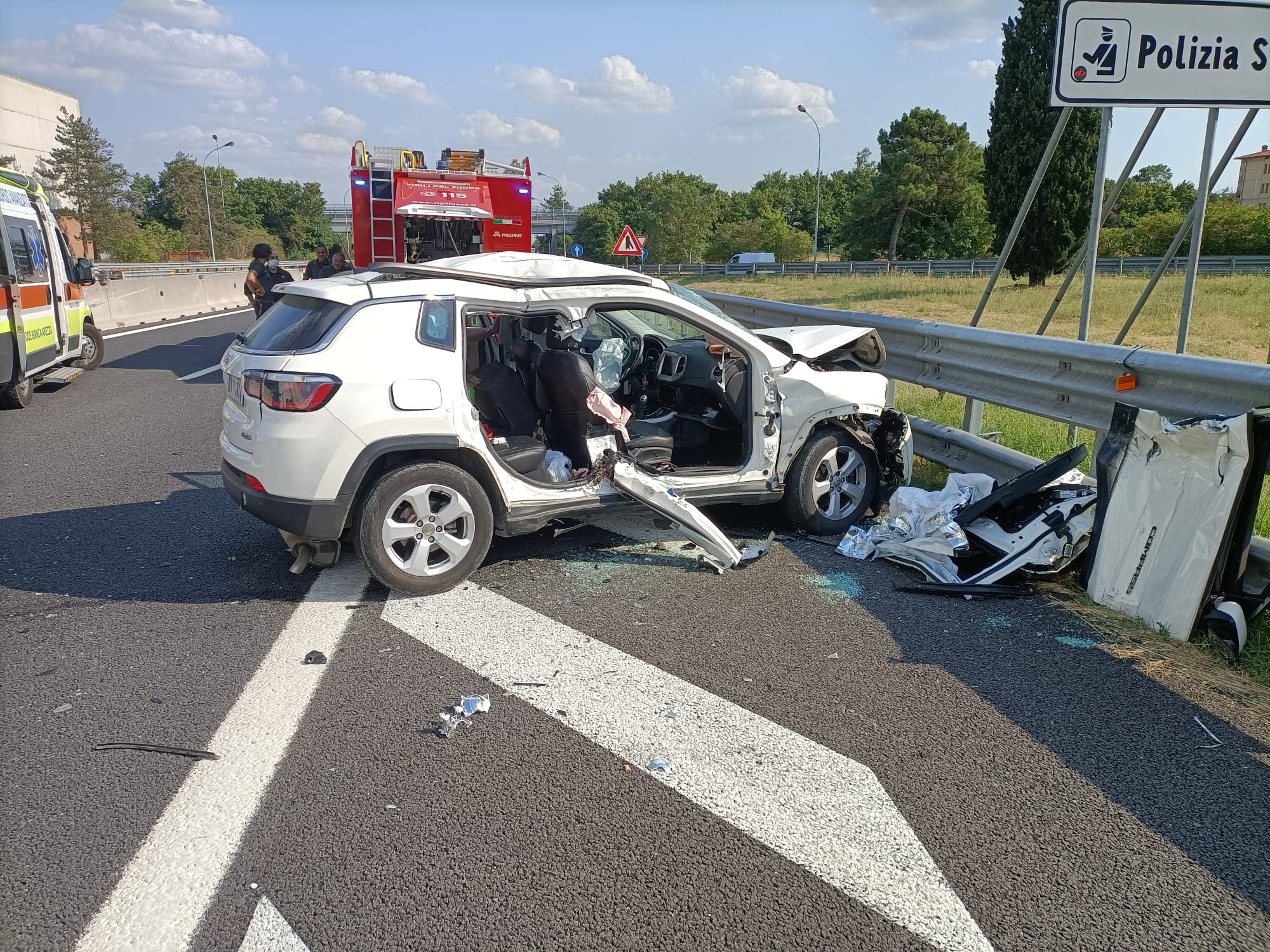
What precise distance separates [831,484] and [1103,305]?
1962cm

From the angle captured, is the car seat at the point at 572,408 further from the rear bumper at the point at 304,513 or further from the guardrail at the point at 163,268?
the guardrail at the point at 163,268

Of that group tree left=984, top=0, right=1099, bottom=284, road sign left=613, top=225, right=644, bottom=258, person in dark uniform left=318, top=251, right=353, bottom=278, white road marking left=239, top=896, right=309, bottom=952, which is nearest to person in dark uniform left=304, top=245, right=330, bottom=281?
person in dark uniform left=318, top=251, right=353, bottom=278

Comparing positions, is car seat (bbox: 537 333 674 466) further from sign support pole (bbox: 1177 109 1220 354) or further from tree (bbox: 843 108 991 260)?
tree (bbox: 843 108 991 260)

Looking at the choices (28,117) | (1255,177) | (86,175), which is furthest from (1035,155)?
(28,117)

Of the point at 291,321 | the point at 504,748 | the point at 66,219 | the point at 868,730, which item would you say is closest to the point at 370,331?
the point at 291,321

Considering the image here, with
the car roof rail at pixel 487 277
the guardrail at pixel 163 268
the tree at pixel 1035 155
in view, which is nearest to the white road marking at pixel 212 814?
the car roof rail at pixel 487 277

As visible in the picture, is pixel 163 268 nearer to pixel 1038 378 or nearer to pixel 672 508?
pixel 672 508

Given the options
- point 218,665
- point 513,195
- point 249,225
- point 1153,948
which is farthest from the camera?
point 249,225

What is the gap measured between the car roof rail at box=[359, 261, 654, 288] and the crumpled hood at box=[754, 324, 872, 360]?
1332 mm

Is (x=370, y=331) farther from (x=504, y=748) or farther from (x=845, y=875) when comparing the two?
(x=845, y=875)

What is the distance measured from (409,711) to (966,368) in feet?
16.0

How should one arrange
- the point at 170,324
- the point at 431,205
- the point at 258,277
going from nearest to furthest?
1. the point at 258,277
2. the point at 431,205
3. the point at 170,324

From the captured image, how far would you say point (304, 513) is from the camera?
458 centimetres

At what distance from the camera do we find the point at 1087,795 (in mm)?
3127
